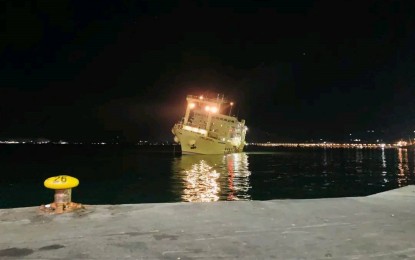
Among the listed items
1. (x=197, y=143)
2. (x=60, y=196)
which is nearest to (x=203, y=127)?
(x=197, y=143)

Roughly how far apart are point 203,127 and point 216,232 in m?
72.8

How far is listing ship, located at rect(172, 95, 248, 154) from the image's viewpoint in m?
77.6

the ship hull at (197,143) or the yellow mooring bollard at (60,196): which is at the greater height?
the ship hull at (197,143)

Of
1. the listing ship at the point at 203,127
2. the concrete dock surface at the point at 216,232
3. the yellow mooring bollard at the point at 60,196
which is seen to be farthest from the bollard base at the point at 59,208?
the listing ship at the point at 203,127

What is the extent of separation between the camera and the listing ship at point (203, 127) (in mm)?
77562

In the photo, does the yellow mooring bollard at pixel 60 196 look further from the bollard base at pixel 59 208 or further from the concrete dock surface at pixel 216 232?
the concrete dock surface at pixel 216 232

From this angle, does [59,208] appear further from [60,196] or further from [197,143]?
[197,143]

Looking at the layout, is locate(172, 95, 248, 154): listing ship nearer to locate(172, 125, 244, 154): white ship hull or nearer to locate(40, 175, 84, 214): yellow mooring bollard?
locate(172, 125, 244, 154): white ship hull

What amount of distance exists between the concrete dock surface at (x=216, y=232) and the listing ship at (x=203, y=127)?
227 ft

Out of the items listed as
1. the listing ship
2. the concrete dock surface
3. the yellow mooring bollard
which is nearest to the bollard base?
the yellow mooring bollard

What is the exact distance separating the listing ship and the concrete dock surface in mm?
69275

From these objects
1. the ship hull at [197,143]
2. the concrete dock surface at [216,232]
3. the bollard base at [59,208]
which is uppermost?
the ship hull at [197,143]

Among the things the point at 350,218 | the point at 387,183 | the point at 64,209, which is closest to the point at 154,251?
the point at 64,209

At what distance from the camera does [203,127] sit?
78.5 meters
